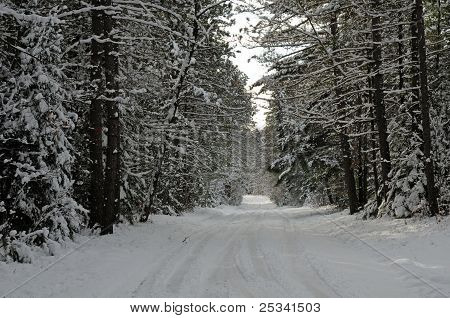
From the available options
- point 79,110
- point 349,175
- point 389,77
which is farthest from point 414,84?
point 79,110

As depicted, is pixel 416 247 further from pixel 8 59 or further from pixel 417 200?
pixel 8 59

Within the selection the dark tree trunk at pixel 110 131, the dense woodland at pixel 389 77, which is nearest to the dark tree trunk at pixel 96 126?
the dark tree trunk at pixel 110 131

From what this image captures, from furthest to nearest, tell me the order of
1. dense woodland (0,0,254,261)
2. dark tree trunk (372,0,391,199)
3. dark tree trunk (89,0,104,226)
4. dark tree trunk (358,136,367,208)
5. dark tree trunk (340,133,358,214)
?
dark tree trunk (358,136,367,208), dark tree trunk (340,133,358,214), dark tree trunk (372,0,391,199), dark tree trunk (89,0,104,226), dense woodland (0,0,254,261)

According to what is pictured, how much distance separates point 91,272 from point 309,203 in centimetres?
3520

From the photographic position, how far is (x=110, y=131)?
520 inches

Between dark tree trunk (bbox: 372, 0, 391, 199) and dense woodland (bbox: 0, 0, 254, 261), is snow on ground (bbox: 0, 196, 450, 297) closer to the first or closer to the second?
dense woodland (bbox: 0, 0, 254, 261)

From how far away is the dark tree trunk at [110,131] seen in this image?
1277 centimetres

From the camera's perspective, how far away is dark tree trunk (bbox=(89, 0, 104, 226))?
1264cm

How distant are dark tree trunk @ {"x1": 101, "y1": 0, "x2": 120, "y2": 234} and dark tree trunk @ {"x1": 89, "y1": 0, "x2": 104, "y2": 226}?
0.17 meters

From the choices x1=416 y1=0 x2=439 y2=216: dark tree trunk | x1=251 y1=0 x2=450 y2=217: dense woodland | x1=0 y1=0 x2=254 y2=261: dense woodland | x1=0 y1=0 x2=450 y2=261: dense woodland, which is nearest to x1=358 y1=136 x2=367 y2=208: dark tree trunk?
x1=0 y1=0 x2=450 y2=261: dense woodland

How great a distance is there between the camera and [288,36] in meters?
14.5

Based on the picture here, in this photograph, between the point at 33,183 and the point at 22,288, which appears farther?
the point at 33,183

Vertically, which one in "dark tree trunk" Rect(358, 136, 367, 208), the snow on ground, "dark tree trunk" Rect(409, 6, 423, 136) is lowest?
the snow on ground

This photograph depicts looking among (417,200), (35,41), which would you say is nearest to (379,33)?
(417,200)
